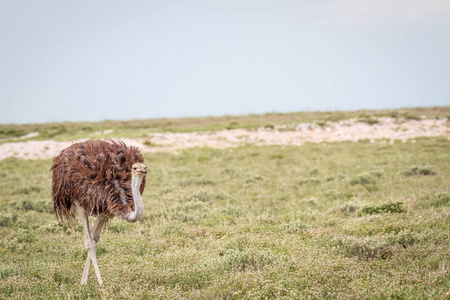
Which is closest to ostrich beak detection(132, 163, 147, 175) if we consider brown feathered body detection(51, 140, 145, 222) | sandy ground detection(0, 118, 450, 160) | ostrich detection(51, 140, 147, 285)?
ostrich detection(51, 140, 147, 285)

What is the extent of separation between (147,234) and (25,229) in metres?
2.86

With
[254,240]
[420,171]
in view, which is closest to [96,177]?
[254,240]

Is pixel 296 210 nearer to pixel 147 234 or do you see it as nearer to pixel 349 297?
pixel 147 234

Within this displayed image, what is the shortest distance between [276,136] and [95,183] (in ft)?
72.5

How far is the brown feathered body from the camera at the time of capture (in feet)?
19.2

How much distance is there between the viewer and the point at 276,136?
27406 mm

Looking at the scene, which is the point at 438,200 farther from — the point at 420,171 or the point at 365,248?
the point at 420,171

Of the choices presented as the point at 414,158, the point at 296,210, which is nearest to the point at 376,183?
the point at 296,210

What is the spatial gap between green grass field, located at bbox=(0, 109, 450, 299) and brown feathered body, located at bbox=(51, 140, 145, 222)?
1107 millimetres

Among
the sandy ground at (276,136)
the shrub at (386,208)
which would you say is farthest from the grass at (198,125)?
the shrub at (386,208)

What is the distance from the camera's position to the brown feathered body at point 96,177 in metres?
5.85

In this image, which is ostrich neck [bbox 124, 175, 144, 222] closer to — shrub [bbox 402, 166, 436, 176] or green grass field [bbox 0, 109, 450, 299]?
green grass field [bbox 0, 109, 450, 299]

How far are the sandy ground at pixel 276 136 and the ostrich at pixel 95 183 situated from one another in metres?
18.2

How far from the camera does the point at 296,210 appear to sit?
1023 cm
